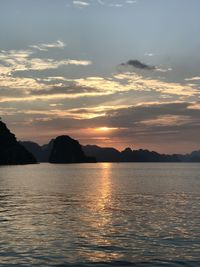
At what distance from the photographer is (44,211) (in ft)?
202

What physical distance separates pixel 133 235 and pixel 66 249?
881 cm

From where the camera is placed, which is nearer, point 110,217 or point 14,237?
point 14,237

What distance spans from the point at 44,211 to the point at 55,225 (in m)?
14.2

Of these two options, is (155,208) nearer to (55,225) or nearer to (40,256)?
(55,225)

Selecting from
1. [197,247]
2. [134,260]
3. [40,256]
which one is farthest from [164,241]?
[40,256]

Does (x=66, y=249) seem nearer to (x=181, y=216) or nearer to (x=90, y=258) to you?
(x=90, y=258)

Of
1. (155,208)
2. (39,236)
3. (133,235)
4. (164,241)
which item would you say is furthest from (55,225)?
(155,208)

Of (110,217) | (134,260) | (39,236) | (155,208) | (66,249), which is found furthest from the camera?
(155,208)

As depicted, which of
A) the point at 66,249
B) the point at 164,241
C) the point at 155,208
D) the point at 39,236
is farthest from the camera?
the point at 155,208

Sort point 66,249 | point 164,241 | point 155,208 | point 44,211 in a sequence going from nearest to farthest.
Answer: point 66,249, point 164,241, point 44,211, point 155,208

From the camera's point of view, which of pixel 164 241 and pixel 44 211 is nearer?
pixel 164 241

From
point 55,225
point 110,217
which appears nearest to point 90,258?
point 55,225

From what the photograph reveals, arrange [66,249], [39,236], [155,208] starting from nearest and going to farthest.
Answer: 1. [66,249]
2. [39,236]
3. [155,208]

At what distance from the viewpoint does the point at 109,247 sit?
35906 millimetres
